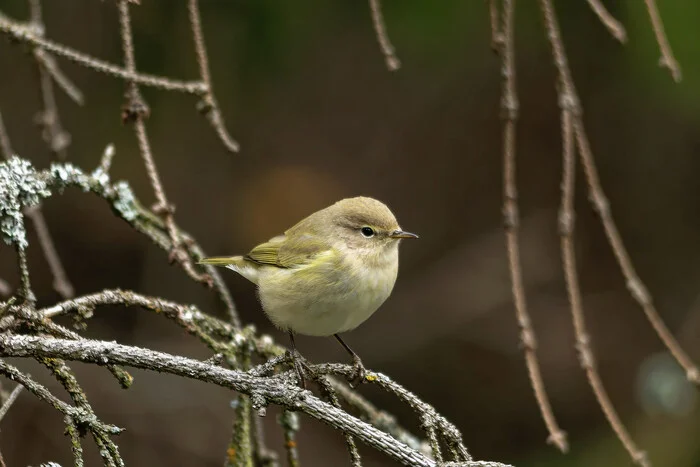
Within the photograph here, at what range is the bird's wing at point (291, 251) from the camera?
327 centimetres

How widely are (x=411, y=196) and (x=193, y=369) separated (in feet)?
16.6

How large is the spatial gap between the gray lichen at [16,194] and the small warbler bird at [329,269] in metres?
1.04

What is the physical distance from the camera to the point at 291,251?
A: 3.38m

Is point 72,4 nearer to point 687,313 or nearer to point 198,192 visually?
point 198,192

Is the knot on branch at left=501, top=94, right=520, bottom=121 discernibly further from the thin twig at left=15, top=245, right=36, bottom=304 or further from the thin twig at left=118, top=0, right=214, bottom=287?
the thin twig at left=15, top=245, right=36, bottom=304

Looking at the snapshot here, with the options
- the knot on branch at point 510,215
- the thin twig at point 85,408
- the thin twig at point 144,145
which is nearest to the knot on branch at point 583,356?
the knot on branch at point 510,215

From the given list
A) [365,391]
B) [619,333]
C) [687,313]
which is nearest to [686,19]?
[687,313]

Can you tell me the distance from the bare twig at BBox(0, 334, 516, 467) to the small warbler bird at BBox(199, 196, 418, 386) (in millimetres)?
726

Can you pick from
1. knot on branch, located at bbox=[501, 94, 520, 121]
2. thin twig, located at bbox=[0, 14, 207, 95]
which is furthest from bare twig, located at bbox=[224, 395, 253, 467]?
knot on branch, located at bbox=[501, 94, 520, 121]

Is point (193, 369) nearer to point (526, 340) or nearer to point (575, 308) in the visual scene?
point (526, 340)

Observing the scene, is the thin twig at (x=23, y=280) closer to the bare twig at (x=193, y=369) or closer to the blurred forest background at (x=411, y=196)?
the bare twig at (x=193, y=369)

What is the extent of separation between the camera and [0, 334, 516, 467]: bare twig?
1722 mm

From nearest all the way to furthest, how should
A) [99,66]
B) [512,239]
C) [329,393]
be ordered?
[329,393] → [512,239] → [99,66]

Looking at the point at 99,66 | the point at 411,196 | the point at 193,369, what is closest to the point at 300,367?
the point at 193,369
